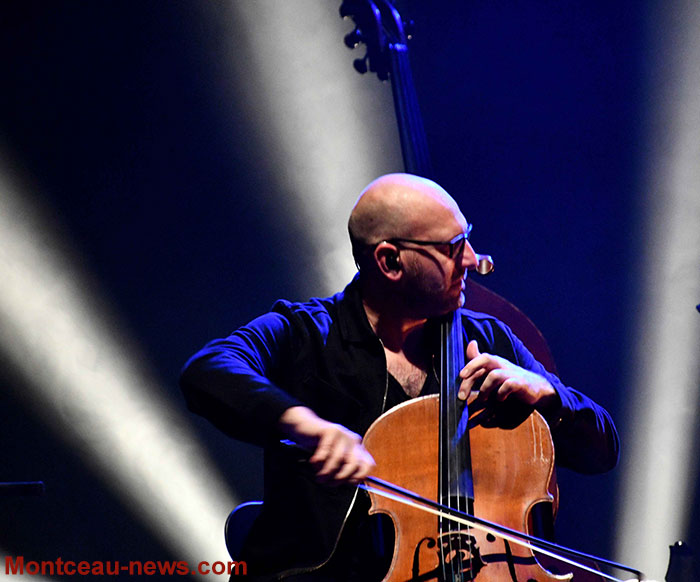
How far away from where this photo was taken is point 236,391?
1.51 metres

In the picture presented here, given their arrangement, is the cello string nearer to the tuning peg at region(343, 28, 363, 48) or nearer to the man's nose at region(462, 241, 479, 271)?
the man's nose at region(462, 241, 479, 271)

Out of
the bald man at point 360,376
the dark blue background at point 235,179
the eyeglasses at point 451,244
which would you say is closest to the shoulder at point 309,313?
the bald man at point 360,376

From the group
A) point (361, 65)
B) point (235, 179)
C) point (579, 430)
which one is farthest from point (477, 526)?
point (361, 65)

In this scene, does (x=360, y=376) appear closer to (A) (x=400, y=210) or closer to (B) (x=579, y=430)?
(A) (x=400, y=210)

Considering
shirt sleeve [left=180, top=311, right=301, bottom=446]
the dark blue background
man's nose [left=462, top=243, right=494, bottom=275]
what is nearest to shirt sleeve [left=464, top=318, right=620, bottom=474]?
man's nose [left=462, top=243, right=494, bottom=275]

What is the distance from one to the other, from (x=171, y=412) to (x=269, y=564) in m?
1.22

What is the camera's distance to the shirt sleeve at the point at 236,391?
145cm

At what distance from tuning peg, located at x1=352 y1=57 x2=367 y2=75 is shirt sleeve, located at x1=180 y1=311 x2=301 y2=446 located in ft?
5.24

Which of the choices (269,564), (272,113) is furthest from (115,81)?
(269,564)

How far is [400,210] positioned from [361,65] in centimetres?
124

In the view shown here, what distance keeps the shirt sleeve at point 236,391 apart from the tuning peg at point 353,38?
160 cm

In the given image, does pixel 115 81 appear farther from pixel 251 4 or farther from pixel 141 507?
pixel 141 507

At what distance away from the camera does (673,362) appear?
279 cm

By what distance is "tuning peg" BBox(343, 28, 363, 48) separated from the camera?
113 inches
